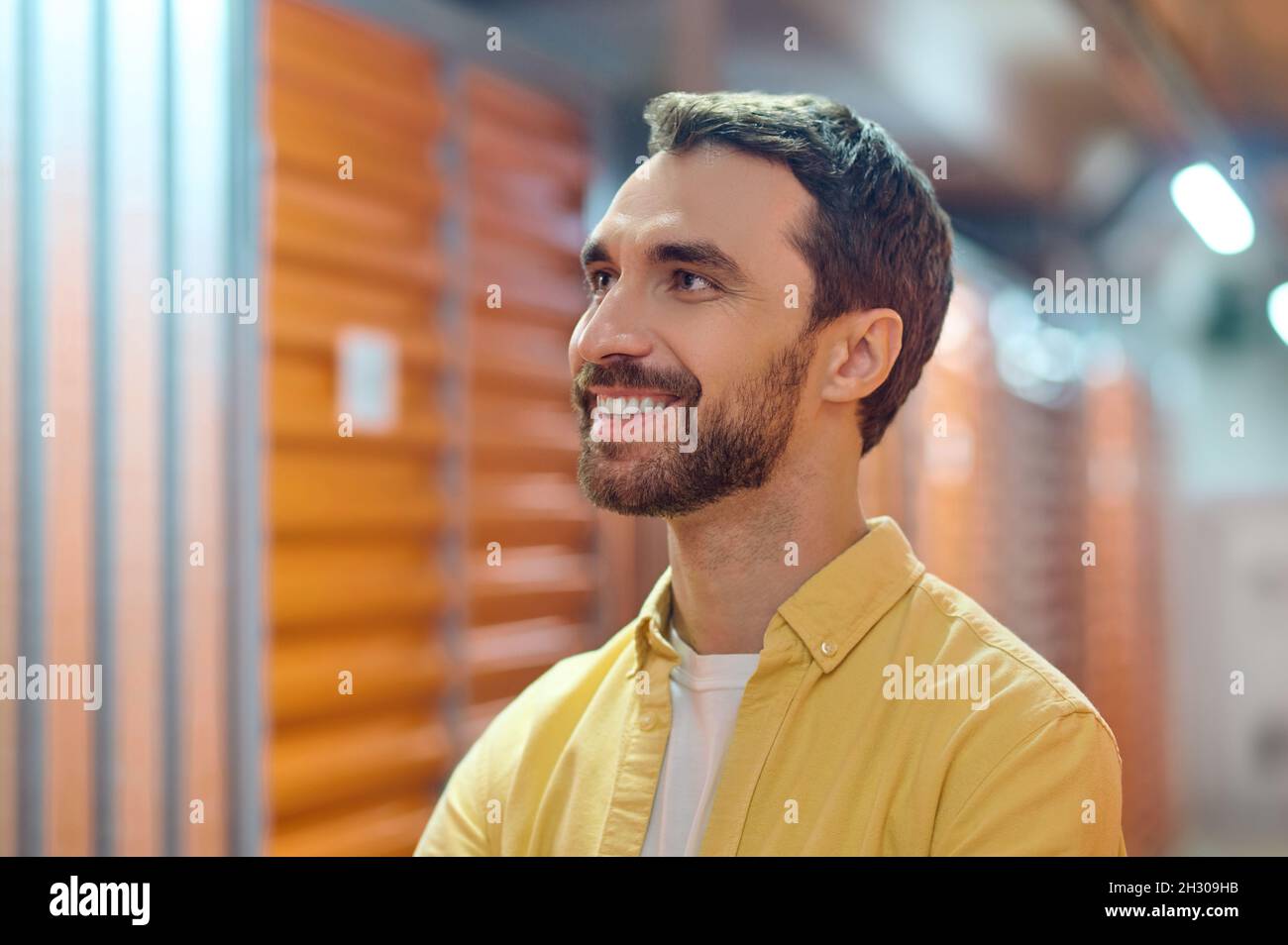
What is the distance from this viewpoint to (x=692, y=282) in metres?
1.06

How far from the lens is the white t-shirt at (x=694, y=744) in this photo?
3.50 ft

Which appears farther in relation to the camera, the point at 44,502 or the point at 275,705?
the point at 275,705

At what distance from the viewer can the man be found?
3.26 ft

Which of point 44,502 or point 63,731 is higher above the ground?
point 44,502

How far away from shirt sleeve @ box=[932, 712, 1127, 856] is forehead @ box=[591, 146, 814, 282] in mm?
446

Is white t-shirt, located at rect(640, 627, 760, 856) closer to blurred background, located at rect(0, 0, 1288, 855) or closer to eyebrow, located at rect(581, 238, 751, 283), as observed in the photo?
eyebrow, located at rect(581, 238, 751, 283)

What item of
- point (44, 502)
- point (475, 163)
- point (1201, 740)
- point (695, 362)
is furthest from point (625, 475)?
point (1201, 740)

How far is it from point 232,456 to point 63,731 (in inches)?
16.6

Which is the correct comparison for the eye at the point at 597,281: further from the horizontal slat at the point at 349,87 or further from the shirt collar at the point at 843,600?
the horizontal slat at the point at 349,87

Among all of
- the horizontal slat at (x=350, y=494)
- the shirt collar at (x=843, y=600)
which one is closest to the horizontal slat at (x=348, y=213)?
the horizontal slat at (x=350, y=494)

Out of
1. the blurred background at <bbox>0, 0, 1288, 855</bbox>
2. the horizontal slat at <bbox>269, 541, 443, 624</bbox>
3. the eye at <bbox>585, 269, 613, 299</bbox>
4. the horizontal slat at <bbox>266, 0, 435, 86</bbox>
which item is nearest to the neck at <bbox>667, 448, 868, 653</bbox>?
the eye at <bbox>585, 269, 613, 299</bbox>
